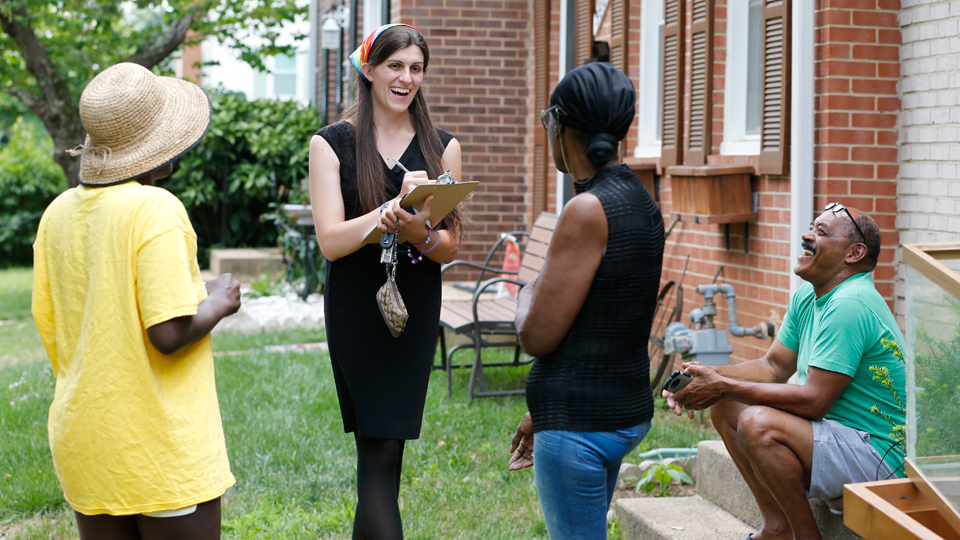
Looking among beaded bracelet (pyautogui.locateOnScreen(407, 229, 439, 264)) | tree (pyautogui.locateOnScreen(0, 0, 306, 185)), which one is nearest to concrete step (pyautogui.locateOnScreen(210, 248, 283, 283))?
tree (pyautogui.locateOnScreen(0, 0, 306, 185))

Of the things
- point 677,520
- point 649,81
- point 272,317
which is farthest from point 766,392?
point 272,317

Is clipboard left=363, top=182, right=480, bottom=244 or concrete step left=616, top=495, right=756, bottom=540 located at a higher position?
clipboard left=363, top=182, right=480, bottom=244

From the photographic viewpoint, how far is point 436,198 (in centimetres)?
261

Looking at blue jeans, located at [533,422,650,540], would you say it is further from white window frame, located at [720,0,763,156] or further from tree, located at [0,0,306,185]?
tree, located at [0,0,306,185]

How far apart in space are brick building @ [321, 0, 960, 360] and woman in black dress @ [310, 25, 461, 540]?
0.84 ft

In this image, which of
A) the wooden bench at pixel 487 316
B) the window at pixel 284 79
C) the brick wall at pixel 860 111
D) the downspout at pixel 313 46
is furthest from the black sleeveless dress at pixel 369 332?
the window at pixel 284 79

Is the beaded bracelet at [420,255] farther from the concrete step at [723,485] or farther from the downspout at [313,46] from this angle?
the downspout at [313,46]

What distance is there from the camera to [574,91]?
2.10m

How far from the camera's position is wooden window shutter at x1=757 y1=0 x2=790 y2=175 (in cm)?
469

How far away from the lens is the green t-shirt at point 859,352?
2703 millimetres

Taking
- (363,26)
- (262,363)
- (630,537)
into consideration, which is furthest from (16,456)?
(363,26)

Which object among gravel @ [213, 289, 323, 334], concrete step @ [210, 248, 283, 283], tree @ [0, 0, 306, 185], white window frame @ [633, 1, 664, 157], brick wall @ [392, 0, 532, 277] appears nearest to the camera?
white window frame @ [633, 1, 664, 157]

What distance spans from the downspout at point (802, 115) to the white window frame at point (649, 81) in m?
2.11

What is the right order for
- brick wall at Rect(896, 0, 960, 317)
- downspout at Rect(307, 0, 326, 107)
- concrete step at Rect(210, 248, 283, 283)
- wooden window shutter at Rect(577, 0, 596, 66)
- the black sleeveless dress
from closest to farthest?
the black sleeveless dress
brick wall at Rect(896, 0, 960, 317)
wooden window shutter at Rect(577, 0, 596, 66)
concrete step at Rect(210, 248, 283, 283)
downspout at Rect(307, 0, 326, 107)
